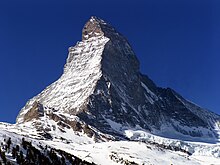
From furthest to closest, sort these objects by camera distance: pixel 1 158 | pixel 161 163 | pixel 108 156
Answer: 1. pixel 161 163
2. pixel 108 156
3. pixel 1 158

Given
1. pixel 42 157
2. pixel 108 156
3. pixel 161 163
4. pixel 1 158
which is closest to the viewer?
pixel 1 158

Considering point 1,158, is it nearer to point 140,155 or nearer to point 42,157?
point 42,157

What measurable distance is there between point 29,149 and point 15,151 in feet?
20.8

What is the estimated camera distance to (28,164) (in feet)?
158

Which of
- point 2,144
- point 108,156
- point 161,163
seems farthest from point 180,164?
point 2,144

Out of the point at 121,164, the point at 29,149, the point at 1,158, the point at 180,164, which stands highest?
the point at 180,164

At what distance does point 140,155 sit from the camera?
182m

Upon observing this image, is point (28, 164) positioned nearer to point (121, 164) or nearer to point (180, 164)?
point (121, 164)

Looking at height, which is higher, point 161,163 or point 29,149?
point 161,163

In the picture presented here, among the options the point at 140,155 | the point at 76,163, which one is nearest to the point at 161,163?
the point at 140,155

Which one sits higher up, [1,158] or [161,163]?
[161,163]

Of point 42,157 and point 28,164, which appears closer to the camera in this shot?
point 28,164

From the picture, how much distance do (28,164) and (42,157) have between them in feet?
21.1

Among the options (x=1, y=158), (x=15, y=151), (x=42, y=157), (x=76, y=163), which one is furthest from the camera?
(x=76, y=163)
